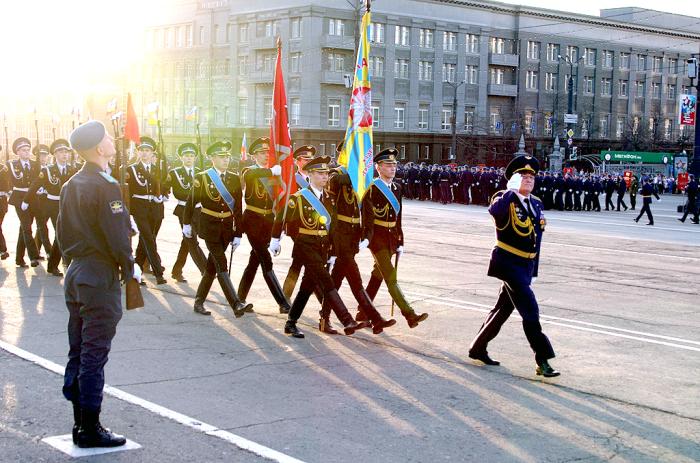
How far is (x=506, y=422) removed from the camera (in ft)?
20.7

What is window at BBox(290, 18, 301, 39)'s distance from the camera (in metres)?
65.1

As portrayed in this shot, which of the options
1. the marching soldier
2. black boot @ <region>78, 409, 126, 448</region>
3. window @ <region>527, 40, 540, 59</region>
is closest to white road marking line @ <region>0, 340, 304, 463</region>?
black boot @ <region>78, 409, 126, 448</region>

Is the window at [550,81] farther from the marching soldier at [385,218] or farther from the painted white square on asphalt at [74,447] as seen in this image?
the painted white square on asphalt at [74,447]

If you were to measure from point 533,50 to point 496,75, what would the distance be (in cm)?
434

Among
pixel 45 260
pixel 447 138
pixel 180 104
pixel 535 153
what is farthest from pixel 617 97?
pixel 45 260

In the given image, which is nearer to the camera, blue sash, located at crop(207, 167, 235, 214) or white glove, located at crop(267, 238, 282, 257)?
white glove, located at crop(267, 238, 282, 257)

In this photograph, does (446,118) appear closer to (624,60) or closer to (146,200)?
(624,60)

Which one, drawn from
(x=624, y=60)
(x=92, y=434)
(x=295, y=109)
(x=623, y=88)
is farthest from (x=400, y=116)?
(x=92, y=434)

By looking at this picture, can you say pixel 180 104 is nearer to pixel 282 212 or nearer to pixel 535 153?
pixel 535 153

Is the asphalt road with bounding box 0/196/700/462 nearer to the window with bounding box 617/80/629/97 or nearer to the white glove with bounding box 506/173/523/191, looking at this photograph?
the white glove with bounding box 506/173/523/191

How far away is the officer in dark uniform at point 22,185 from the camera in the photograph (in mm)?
14234

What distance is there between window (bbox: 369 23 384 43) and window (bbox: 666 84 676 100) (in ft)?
106

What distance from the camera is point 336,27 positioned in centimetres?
6525

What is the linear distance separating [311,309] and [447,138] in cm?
6124
